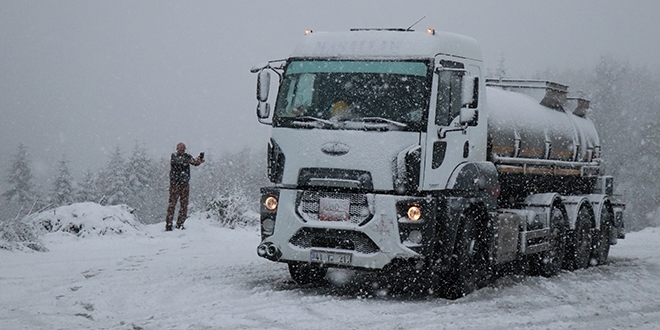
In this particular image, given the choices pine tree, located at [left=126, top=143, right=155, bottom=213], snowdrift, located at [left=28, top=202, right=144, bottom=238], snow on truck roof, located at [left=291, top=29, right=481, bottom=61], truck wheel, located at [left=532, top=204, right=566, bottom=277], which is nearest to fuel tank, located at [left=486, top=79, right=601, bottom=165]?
truck wheel, located at [left=532, top=204, right=566, bottom=277]

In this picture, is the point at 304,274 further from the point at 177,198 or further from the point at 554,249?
the point at 177,198

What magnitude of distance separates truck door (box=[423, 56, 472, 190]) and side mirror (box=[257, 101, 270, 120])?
6.68ft

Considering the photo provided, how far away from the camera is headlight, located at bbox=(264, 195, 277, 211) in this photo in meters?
9.84

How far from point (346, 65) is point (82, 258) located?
5646mm

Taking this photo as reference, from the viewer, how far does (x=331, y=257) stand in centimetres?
948

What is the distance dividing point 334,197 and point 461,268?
1.86 meters

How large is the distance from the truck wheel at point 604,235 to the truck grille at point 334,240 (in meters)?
7.33

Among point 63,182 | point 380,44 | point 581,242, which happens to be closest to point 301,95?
point 380,44

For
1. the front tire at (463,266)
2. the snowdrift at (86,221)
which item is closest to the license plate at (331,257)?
the front tire at (463,266)

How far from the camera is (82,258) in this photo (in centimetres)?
1293

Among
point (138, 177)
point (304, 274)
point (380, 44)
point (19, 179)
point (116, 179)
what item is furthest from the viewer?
point (19, 179)

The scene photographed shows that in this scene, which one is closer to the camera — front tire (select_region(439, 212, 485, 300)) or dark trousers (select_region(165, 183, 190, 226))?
front tire (select_region(439, 212, 485, 300))

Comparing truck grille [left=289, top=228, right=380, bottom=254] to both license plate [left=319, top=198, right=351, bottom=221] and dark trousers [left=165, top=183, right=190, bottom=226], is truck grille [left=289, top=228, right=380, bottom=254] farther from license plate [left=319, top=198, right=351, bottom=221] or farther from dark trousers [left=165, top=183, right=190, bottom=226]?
dark trousers [left=165, top=183, right=190, bottom=226]

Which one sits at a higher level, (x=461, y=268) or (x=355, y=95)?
(x=355, y=95)
